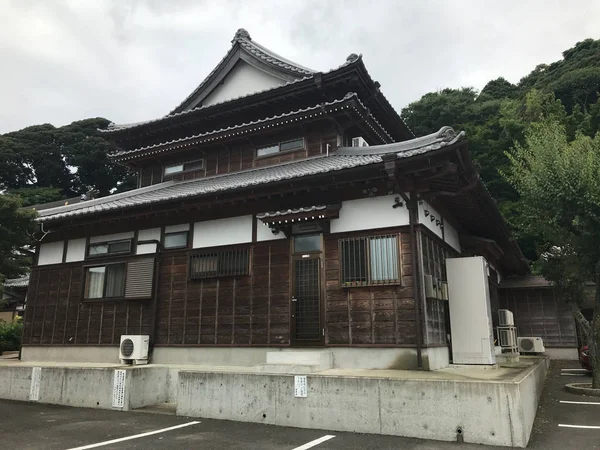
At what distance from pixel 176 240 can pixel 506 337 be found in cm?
928

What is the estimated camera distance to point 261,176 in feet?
36.6

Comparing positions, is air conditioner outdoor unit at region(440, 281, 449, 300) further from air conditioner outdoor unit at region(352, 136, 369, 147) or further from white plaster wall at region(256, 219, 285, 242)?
air conditioner outdoor unit at region(352, 136, 369, 147)

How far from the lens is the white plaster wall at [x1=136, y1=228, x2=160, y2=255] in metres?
11.2

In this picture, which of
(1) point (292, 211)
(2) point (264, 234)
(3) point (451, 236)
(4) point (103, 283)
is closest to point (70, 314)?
(4) point (103, 283)

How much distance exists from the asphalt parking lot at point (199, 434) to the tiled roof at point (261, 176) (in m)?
4.65

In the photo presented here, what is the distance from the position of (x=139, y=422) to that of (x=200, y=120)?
9.18m

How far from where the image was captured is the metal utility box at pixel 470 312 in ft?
30.9

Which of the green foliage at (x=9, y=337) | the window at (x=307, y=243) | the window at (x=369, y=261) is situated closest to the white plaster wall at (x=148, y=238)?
the window at (x=307, y=243)

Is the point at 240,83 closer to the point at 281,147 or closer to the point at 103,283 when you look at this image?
the point at 281,147

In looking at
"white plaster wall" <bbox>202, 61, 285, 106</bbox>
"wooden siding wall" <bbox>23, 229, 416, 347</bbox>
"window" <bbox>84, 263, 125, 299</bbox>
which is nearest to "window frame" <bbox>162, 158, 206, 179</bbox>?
"white plaster wall" <bbox>202, 61, 285, 106</bbox>

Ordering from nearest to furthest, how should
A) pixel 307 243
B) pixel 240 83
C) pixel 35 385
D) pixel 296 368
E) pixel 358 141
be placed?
1. pixel 296 368
2. pixel 35 385
3. pixel 307 243
4. pixel 358 141
5. pixel 240 83

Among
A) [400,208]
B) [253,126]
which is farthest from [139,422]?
[253,126]

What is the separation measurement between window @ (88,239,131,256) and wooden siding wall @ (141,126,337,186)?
121 inches

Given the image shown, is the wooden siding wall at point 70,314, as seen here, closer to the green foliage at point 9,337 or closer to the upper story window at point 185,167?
the upper story window at point 185,167
